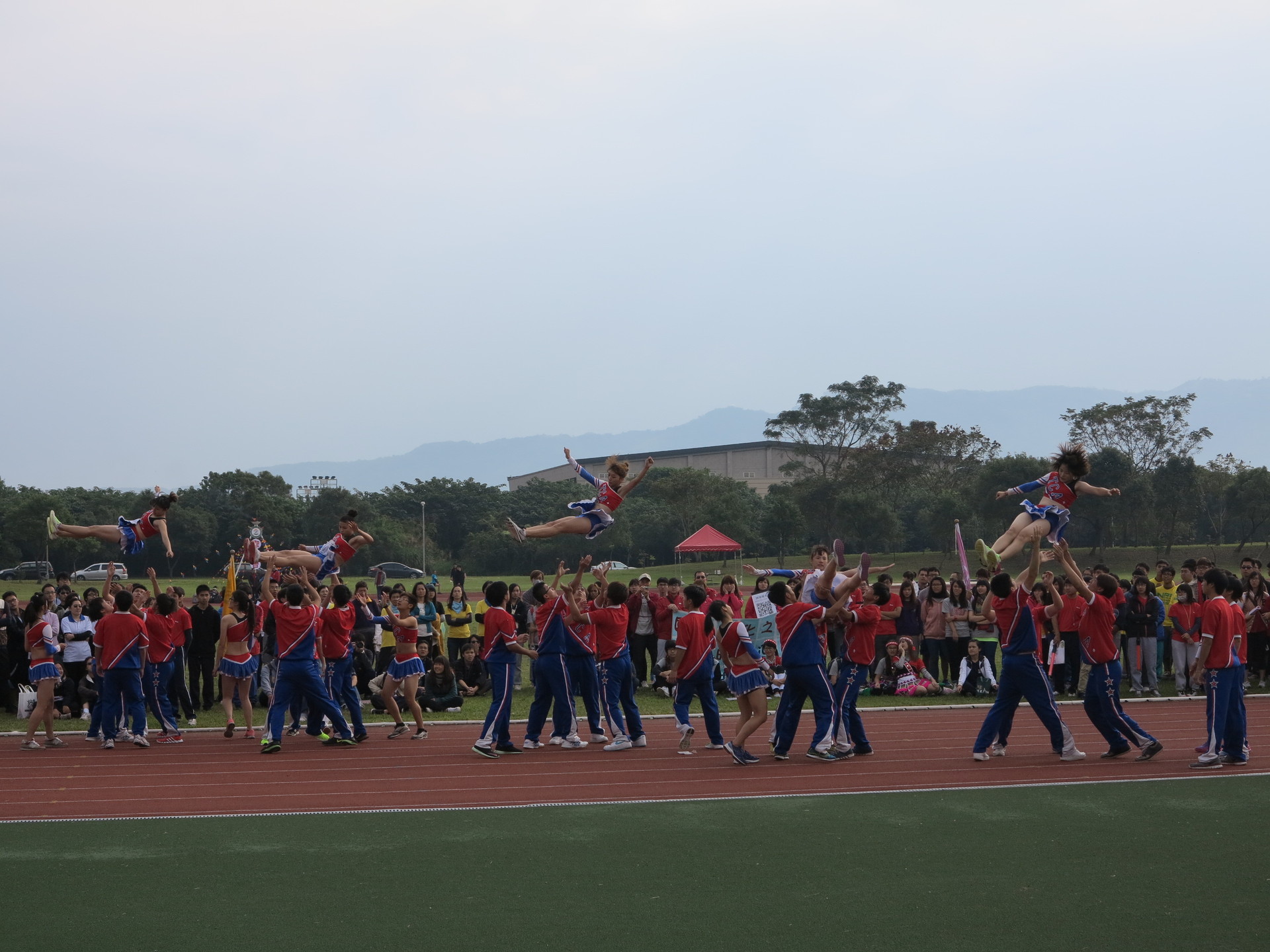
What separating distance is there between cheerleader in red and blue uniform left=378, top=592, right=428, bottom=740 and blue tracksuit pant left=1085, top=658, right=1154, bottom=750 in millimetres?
6464

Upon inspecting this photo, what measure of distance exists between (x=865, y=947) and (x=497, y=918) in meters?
1.78

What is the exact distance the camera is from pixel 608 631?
1168 cm

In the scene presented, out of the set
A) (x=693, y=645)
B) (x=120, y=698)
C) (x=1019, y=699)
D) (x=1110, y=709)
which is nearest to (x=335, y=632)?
(x=120, y=698)

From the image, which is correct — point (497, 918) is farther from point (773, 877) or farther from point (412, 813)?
point (412, 813)

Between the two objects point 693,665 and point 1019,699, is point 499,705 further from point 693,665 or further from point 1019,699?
point 1019,699

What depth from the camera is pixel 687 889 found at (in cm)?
613

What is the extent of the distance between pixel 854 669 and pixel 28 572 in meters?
47.6

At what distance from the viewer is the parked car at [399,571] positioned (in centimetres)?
4938

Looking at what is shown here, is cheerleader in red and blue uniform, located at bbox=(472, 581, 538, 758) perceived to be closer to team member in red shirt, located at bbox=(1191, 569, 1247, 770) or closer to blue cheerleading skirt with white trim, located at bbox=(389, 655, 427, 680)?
blue cheerleading skirt with white trim, located at bbox=(389, 655, 427, 680)

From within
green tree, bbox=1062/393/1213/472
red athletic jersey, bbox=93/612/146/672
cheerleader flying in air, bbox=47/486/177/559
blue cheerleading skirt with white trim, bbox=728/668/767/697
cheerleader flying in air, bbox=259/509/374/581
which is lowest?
blue cheerleading skirt with white trim, bbox=728/668/767/697

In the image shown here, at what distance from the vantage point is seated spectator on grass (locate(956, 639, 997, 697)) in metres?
15.2

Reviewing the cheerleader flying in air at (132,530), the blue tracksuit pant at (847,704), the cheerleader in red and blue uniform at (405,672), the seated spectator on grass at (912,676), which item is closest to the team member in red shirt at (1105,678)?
the blue tracksuit pant at (847,704)

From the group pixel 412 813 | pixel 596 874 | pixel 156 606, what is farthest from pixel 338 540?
pixel 596 874

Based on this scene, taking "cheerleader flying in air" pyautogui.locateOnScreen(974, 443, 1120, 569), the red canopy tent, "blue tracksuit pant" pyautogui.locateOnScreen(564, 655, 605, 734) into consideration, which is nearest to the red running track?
"blue tracksuit pant" pyautogui.locateOnScreen(564, 655, 605, 734)
